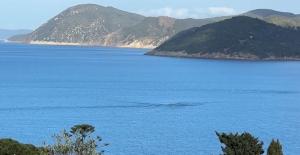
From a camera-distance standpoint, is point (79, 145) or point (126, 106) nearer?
point (79, 145)

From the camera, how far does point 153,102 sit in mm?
106688

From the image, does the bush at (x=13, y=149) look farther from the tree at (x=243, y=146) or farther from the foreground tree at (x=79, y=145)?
the tree at (x=243, y=146)

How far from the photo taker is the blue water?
7181 cm

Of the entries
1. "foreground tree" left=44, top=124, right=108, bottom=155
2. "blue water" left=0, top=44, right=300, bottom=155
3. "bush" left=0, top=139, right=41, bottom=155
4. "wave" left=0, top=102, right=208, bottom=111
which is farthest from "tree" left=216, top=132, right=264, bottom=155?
"wave" left=0, top=102, right=208, bottom=111

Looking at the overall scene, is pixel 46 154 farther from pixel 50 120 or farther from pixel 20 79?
pixel 20 79

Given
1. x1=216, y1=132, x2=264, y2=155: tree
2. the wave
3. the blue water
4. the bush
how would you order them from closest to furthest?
1. x1=216, y1=132, x2=264, y2=155: tree
2. the bush
3. the blue water
4. the wave

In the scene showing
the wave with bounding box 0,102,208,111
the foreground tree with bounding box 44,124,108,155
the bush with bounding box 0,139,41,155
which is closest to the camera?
the foreground tree with bounding box 44,124,108,155

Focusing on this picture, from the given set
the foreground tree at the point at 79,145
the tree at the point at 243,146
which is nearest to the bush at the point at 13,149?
the foreground tree at the point at 79,145

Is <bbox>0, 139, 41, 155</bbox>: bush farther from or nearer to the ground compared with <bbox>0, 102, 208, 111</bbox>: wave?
farther from the ground

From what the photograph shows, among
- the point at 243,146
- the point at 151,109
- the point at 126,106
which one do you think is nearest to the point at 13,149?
the point at 243,146

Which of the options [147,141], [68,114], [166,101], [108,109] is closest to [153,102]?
[166,101]

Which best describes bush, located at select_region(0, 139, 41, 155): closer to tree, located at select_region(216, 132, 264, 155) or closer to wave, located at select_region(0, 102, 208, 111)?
tree, located at select_region(216, 132, 264, 155)

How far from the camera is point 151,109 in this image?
97.6 m

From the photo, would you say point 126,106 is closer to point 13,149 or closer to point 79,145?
point 13,149
